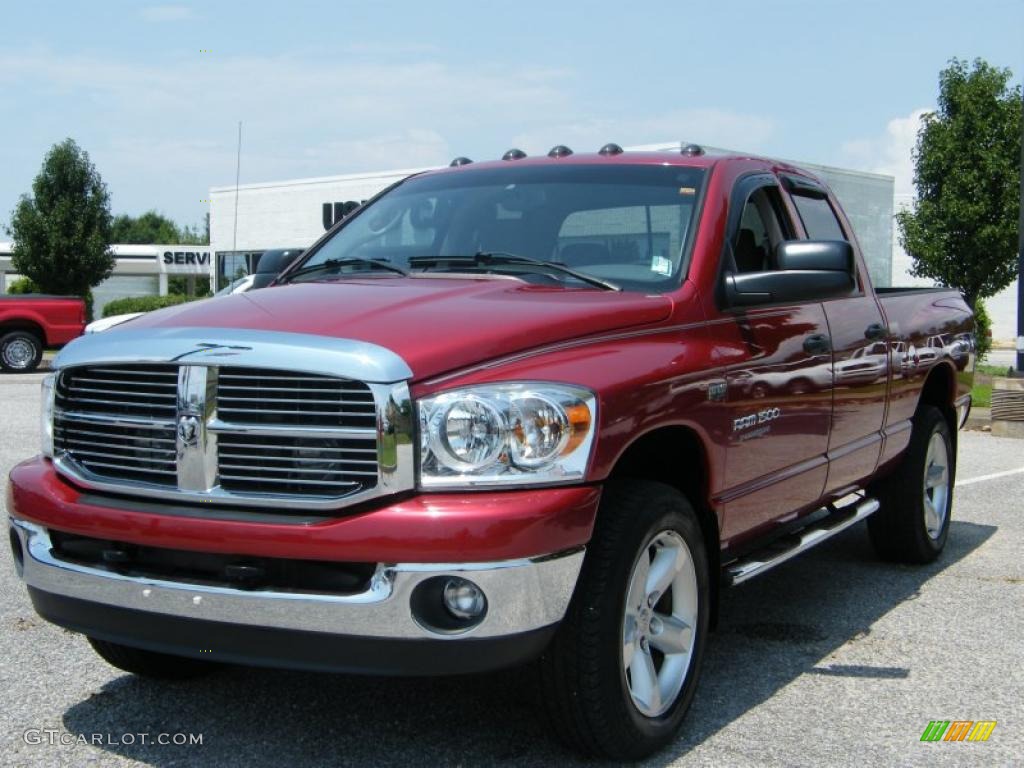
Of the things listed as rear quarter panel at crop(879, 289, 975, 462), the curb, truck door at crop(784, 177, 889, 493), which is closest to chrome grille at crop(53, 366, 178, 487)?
truck door at crop(784, 177, 889, 493)

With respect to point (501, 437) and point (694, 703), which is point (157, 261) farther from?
point (501, 437)

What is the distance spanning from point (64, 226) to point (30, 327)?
10148 mm

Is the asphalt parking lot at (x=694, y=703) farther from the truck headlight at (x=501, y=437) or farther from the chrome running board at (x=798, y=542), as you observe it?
the truck headlight at (x=501, y=437)

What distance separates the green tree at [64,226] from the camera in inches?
1193

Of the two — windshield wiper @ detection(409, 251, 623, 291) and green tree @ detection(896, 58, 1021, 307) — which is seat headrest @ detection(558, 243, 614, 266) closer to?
windshield wiper @ detection(409, 251, 623, 291)

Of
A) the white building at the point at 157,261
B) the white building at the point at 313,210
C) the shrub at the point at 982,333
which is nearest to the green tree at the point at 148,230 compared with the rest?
the white building at the point at 157,261

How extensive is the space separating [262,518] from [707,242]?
1.90m

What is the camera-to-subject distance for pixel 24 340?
21.0 m

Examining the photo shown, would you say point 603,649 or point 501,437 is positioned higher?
point 501,437

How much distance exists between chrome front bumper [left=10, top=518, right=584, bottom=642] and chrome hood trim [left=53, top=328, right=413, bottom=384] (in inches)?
20.1

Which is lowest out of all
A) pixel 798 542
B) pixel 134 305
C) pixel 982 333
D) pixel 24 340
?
pixel 134 305

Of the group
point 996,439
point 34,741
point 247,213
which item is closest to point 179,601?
point 34,741

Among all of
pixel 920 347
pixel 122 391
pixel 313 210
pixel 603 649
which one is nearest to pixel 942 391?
pixel 920 347

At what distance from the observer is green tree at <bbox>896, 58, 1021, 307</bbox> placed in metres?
22.0
